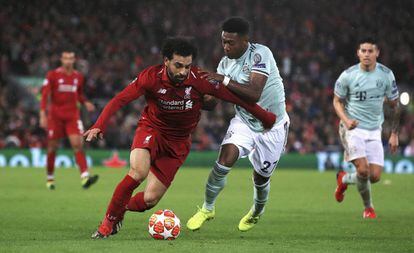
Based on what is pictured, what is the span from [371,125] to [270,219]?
2165mm

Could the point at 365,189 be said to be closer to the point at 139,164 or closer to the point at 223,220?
the point at 223,220

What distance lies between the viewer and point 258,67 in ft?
30.3

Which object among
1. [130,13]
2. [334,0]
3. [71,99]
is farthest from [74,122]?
[334,0]

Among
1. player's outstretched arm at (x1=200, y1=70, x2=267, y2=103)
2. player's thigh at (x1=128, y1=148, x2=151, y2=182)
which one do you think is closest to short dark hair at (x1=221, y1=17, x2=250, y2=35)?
player's outstretched arm at (x1=200, y1=70, x2=267, y2=103)

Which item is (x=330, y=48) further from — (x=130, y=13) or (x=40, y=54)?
(x=40, y=54)

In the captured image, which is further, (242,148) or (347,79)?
(347,79)

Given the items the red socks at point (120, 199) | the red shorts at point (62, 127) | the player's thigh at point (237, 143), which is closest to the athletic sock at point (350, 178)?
the player's thigh at point (237, 143)

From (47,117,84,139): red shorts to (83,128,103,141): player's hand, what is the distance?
8.44 metres

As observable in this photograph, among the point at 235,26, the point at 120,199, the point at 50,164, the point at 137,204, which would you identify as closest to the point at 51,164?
the point at 50,164

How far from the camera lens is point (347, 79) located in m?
12.0

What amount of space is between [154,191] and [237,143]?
3.84 feet

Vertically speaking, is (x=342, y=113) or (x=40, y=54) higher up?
(x=342, y=113)

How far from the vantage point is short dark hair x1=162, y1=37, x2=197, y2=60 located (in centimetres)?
835

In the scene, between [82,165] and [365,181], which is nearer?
[365,181]
